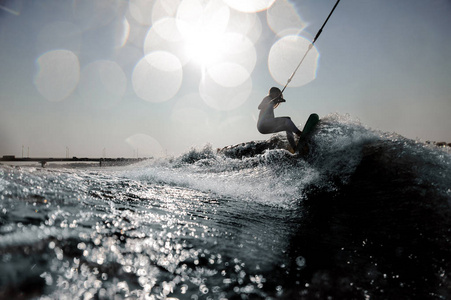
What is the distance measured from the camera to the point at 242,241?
7.37 feet

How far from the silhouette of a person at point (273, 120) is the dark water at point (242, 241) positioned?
3160 mm

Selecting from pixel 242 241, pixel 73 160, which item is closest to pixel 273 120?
pixel 242 241

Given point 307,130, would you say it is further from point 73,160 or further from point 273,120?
point 73,160

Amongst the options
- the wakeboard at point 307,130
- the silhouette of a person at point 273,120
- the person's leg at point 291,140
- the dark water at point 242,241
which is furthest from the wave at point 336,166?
the silhouette of a person at point 273,120

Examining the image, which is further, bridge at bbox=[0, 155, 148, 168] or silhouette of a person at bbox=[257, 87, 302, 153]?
bridge at bbox=[0, 155, 148, 168]

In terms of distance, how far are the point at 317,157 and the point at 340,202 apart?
176 centimetres

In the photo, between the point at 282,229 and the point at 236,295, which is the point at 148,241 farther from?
the point at 282,229

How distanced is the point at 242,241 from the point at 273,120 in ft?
19.4

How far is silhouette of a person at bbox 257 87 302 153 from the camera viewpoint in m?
7.38

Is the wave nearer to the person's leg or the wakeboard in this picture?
the wakeboard

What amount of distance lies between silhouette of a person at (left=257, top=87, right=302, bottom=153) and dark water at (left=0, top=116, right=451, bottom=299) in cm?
316

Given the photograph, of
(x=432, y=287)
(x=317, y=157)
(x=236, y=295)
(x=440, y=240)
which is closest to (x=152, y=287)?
(x=236, y=295)

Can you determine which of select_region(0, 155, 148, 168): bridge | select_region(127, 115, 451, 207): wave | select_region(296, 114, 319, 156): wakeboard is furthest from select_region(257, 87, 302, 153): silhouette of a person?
select_region(0, 155, 148, 168): bridge

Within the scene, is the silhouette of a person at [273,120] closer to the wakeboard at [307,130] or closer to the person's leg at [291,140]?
the person's leg at [291,140]
